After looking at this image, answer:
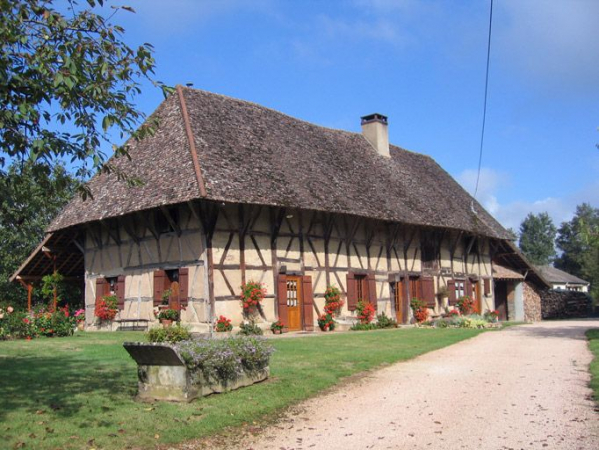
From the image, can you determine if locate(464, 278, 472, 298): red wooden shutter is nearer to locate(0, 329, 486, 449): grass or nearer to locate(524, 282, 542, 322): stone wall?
locate(524, 282, 542, 322): stone wall

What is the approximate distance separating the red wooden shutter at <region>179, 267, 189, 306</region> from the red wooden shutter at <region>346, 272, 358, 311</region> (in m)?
6.11

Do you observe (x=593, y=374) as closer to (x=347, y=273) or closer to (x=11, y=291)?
(x=347, y=273)

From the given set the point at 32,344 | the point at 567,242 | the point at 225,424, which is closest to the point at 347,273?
the point at 32,344

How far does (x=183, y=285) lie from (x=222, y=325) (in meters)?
1.74

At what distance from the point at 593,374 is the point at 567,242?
2889 inches

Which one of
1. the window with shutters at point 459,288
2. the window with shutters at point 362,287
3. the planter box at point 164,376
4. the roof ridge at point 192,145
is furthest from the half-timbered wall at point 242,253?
the planter box at point 164,376

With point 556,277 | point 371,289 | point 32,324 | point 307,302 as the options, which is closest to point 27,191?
point 32,324

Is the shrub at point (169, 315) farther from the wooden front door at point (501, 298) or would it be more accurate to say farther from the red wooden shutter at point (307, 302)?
the wooden front door at point (501, 298)

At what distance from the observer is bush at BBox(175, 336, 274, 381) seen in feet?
25.2

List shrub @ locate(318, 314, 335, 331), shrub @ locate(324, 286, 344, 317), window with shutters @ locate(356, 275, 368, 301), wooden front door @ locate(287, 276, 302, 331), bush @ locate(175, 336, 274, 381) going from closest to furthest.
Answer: bush @ locate(175, 336, 274, 381)
wooden front door @ locate(287, 276, 302, 331)
shrub @ locate(318, 314, 335, 331)
shrub @ locate(324, 286, 344, 317)
window with shutters @ locate(356, 275, 368, 301)

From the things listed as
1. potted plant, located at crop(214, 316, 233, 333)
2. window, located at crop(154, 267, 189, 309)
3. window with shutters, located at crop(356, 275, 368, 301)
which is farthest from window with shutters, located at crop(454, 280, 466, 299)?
window, located at crop(154, 267, 189, 309)

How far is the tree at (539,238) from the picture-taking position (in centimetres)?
7681

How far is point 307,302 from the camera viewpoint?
19516mm

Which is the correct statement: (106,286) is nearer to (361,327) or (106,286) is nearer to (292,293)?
(292,293)
